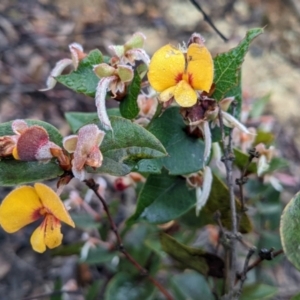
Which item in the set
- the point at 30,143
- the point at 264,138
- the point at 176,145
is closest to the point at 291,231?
the point at 176,145

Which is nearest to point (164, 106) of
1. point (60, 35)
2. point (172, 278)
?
A: point (172, 278)

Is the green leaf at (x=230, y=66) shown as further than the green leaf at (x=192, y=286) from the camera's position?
No

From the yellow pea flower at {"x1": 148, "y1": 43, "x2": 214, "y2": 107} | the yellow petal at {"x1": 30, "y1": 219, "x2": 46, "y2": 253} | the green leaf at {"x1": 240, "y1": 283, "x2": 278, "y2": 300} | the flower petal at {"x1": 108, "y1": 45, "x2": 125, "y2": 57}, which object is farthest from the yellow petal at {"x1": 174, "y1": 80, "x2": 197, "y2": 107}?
the green leaf at {"x1": 240, "y1": 283, "x2": 278, "y2": 300}

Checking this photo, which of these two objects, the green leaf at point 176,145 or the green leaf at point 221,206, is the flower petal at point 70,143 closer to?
the green leaf at point 176,145

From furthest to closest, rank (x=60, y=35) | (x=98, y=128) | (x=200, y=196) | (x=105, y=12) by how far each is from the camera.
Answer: (x=105, y=12)
(x=60, y=35)
(x=200, y=196)
(x=98, y=128)

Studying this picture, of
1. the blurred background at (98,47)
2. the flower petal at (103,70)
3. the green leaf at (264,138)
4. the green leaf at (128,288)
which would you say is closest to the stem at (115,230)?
the green leaf at (128,288)

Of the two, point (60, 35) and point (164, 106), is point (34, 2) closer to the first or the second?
point (60, 35)

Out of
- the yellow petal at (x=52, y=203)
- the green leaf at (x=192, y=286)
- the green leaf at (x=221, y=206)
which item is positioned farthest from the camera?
the green leaf at (x=192, y=286)

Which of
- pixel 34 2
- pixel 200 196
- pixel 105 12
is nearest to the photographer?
pixel 200 196
